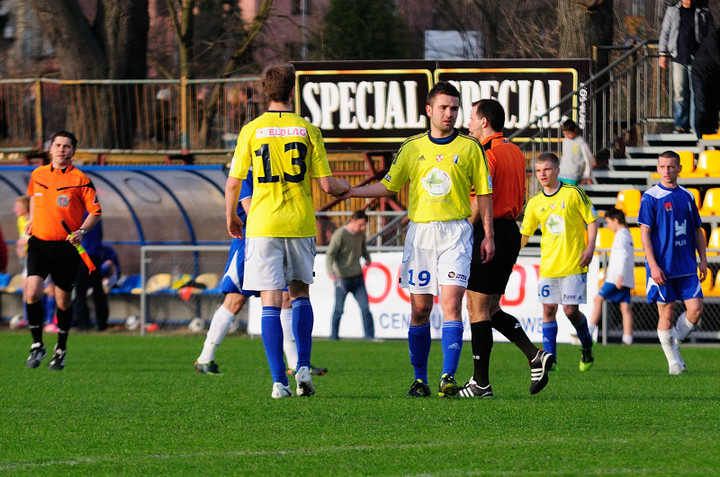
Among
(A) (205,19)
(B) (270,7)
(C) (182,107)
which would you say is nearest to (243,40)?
(B) (270,7)

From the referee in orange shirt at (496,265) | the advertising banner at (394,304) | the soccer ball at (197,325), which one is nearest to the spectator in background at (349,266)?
the advertising banner at (394,304)

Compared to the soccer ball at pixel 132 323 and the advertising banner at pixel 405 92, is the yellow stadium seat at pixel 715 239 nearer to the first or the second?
the advertising banner at pixel 405 92

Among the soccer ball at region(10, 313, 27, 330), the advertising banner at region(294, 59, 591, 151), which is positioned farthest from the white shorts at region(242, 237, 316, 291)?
the soccer ball at region(10, 313, 27, 330)

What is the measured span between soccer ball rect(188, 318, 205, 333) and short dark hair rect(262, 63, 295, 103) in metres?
11.6

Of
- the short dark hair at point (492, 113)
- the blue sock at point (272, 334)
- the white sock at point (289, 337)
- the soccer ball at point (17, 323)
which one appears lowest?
the soccer ball at point (17, 323)

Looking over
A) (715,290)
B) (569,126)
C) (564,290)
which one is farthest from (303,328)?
(569,126)

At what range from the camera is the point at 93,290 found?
1931 centimetres

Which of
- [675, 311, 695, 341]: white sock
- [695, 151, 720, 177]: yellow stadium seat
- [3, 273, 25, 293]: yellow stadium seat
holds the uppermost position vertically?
[695, 151, 720, 177]: yellow stadium seat

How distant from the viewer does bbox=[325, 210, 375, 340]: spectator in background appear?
1724 cm

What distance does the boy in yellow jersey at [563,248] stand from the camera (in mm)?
11562

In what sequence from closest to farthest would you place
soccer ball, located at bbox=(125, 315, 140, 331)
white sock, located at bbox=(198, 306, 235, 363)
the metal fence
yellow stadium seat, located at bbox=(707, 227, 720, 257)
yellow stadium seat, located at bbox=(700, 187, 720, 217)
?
white sock, located at bbox=(198, 306, 235, 363), yellow stadium seat, located at bbox=(707, 227, 720, 257), yellow stadium seat, located at bbox=(700, 187, 720, 217), soccer ball, located at bbox=(125, 315, 140, 331), the metal fence

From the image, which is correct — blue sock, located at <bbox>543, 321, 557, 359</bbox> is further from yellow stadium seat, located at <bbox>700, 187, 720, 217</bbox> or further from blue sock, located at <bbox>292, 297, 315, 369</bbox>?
yellow stadium seat, located at <bbox>700, 187, 720, 217</bbox>

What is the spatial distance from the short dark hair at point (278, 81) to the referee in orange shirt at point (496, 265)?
143 centimetres

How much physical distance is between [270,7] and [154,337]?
41.0 ft
